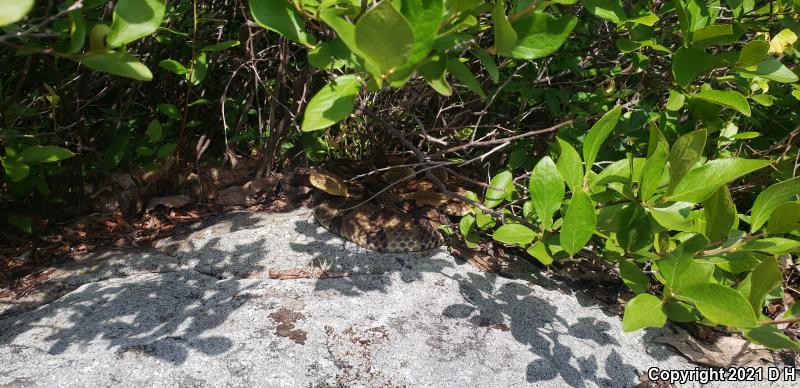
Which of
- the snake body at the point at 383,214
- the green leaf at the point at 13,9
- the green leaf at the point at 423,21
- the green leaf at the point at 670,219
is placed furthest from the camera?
the snake body at the point at 383,214

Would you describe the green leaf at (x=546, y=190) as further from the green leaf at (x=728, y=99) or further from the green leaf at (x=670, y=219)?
the green leaf at (x=728, y=99)

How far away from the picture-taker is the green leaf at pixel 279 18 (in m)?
1.37

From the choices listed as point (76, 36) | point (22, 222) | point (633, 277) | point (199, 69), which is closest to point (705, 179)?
point (633, 277)

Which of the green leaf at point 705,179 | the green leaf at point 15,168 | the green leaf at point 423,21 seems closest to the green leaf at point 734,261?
the green leaf at point 705,179

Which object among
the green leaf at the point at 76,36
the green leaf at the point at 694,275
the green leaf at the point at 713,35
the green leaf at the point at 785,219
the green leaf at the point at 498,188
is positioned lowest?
the green leaf at the point at 498,188

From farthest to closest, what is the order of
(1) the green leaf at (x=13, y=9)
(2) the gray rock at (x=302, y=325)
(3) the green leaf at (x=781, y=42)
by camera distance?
(3) the green leaf at (x=781, y=42), (2) the gray rock at (x=302, y=325), (1) the green leaf at (x=13, y=9)

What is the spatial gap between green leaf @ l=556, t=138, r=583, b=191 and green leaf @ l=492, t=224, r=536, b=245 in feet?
0.75

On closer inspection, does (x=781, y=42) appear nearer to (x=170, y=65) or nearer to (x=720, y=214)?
(x=720, y=214)

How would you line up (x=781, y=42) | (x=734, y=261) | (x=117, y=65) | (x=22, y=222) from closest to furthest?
(x=117, y=65) < (x=734, y=261) < (x=781, y=42) < (x=22, y=222)

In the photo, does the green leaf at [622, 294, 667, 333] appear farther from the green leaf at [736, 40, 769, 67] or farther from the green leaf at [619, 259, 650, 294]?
the green leaf at [736, 40, 769, 67]

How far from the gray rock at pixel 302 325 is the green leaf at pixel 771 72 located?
1.29 m

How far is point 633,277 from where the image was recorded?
1.78m

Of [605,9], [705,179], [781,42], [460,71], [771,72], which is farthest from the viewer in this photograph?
[781,42]

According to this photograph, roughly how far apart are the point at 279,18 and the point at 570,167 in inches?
40.4
